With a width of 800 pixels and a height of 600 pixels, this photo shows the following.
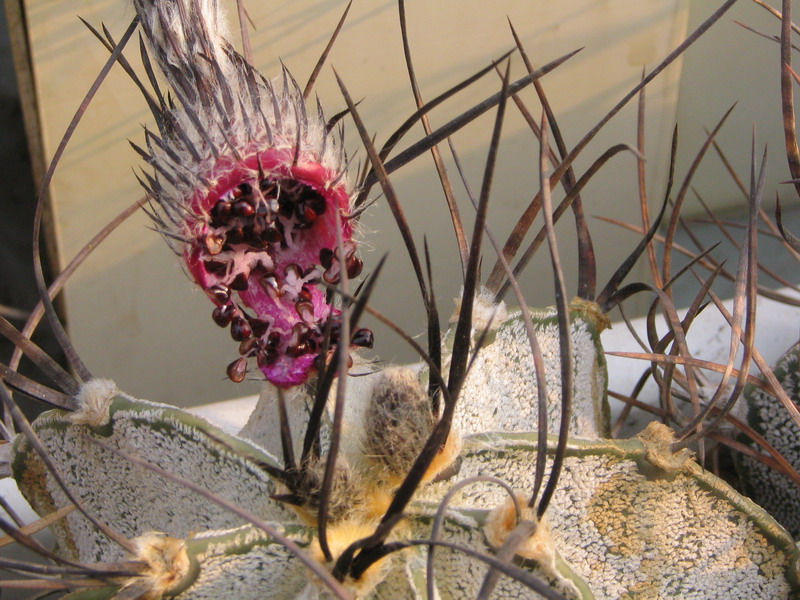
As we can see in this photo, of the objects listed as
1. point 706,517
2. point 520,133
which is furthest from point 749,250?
point 520,133

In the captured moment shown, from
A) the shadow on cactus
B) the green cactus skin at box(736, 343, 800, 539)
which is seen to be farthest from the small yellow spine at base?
the green cactus skin at box(736, 343, 800, 539)

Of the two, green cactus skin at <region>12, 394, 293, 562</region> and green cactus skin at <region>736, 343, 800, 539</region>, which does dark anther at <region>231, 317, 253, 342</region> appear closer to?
green cactus skin at <region>12, 394, 293, 562</region>

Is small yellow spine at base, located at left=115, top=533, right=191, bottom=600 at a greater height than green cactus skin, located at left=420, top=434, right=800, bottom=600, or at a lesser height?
lesser

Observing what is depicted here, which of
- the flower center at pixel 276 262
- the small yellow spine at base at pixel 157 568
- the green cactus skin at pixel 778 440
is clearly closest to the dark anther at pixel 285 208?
the flower center at pixel 276 262

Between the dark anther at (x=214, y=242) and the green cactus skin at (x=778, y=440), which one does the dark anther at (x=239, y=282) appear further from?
the green cactus skin at (x=778, y=440)

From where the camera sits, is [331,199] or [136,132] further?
[136,132]

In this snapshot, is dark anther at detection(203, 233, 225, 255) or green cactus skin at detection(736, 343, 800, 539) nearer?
dark anther at detection(203, 233, 225, 255)

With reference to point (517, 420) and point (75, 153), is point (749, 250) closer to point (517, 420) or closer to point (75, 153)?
point (517, 420)
